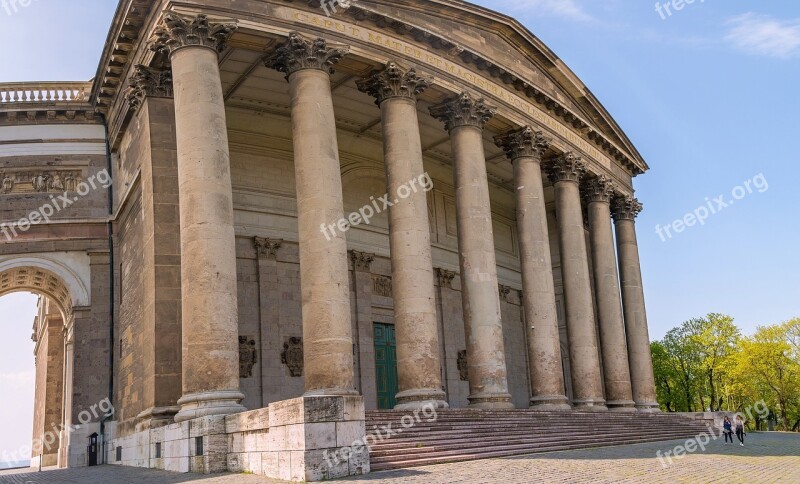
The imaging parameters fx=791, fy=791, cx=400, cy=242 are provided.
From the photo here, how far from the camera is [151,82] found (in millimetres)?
23312

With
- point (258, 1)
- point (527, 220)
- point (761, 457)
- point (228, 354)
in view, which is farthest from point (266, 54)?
point (761, 457)

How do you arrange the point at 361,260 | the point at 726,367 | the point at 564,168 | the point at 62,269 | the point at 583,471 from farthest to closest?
the point at 726,367
the point at 361,260
the point at 564,168
the point at 62,269
the point at 583,471

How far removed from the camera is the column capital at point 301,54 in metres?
22.2

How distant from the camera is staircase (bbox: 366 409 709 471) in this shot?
17281 millimetres

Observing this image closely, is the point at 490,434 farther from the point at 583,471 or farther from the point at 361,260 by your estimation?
the point at 361,260

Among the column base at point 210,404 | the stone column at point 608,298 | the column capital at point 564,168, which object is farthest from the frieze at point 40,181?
the stone column at point 608,298

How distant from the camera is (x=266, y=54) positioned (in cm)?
2294

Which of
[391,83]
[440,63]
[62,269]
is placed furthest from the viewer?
[62,269]

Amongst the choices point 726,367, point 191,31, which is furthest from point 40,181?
point 726,367

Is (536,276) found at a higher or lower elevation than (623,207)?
lower

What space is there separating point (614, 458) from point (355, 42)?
13.9 m

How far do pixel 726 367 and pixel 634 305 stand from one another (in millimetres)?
28309

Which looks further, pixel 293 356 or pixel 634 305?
pixel 634 305

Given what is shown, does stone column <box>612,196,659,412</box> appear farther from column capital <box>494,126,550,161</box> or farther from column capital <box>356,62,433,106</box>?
column capital <box>356,62,433,106</box>
